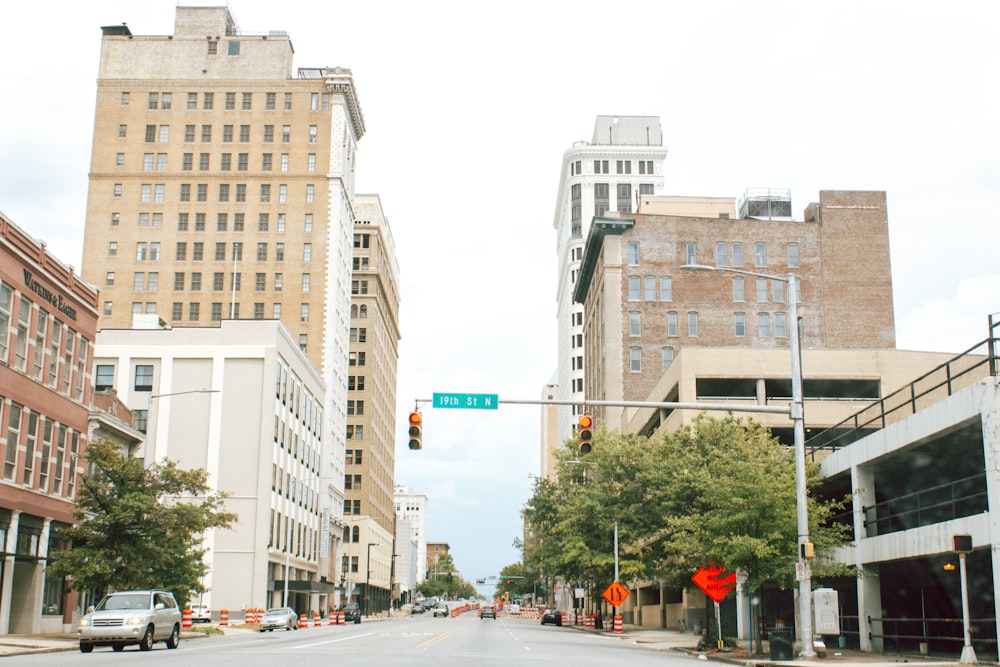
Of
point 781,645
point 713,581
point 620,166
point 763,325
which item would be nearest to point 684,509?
point 713,581

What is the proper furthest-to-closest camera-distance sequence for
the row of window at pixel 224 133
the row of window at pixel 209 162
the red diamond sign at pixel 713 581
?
1. the row of window at pixel 224 133
2. the row of window at pixel 209 162
3. the red diamond sign at pixel 713 581

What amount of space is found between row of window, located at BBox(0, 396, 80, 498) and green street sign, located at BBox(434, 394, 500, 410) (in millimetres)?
20111

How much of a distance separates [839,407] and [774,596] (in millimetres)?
17512

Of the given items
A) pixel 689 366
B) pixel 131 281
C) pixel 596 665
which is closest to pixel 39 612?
pixel 596 665

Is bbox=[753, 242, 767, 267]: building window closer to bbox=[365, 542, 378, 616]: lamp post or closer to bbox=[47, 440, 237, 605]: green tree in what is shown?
bbox=[365, 542, 378, 616]: lamp post

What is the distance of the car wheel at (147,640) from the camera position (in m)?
29.1

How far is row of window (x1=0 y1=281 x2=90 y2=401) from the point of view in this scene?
3881 centimetres

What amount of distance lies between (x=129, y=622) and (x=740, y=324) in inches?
2836

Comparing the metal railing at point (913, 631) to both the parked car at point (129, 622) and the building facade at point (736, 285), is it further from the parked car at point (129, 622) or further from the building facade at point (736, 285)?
the building facade at point (736, 285)

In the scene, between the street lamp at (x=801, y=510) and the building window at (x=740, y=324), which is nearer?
the street lamp at (x=801, y=510)

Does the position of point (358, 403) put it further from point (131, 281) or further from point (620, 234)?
point (620, 234)

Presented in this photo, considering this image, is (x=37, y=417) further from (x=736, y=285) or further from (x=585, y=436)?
(x=736, y=285)

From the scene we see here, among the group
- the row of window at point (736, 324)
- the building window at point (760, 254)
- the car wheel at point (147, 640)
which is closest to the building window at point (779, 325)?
the row of window at point (736, 324)

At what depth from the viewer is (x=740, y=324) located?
305 feet
